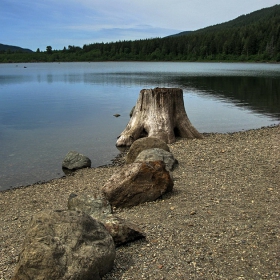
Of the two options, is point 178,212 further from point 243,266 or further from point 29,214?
point 29,214

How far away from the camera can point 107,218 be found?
21.9 ft

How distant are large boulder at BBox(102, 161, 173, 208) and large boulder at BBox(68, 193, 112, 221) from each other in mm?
525

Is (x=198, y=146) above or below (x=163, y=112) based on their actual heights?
below

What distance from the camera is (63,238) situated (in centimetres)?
516

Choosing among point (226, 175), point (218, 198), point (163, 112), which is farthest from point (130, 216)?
point (163, 112)

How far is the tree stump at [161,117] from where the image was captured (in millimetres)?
16297

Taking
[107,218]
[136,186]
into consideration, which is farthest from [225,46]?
[107,218]

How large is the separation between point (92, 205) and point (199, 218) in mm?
2200

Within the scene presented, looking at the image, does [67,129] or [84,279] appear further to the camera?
[67,129]

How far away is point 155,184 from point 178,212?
3.61 ft

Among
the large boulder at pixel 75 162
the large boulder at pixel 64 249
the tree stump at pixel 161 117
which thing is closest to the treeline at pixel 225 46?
the tree stump at pixel 161 117

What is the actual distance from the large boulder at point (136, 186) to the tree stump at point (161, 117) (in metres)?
7.33

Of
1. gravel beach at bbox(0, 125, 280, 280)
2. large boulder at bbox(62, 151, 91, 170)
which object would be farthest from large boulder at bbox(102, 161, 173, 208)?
large boulder at bbox(62, 151, 91, 170)

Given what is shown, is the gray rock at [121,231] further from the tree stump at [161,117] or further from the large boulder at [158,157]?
the tree stump at [161,117]
